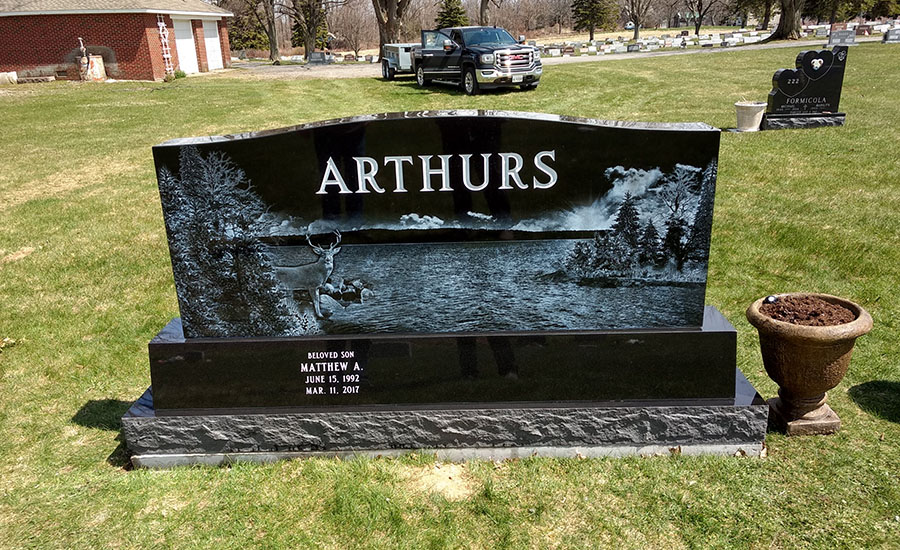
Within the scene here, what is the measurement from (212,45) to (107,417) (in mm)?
40945

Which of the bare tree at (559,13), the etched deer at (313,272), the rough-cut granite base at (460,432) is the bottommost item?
the rough-cut granite base at (460,432)

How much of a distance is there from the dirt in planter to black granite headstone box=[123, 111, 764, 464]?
1.17 feet

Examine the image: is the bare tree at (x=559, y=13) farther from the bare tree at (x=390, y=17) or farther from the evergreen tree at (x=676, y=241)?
the evergreen tree at (x=676, y=241)

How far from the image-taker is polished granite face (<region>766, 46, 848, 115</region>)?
13.6 m

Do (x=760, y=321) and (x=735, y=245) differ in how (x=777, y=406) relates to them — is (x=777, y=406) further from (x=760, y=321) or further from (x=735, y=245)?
(x=735, y=245)

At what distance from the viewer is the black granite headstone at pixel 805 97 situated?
13.7m

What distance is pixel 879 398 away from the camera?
4.68m

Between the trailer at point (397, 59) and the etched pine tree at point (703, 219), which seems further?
the trailer at point (397, 59)

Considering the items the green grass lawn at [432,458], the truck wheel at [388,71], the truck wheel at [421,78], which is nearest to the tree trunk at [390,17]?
the truck wheel at [388,71]

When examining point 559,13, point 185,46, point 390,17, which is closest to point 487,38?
point 390,17

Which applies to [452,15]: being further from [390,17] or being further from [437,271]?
[437,271]

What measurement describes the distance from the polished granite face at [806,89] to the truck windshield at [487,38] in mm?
8847

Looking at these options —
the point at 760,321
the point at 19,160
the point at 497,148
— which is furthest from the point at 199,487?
the point at 19,160

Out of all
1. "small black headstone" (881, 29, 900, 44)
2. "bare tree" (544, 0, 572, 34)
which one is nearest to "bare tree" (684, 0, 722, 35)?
"bare tree" (544, 0, 572, 34)
